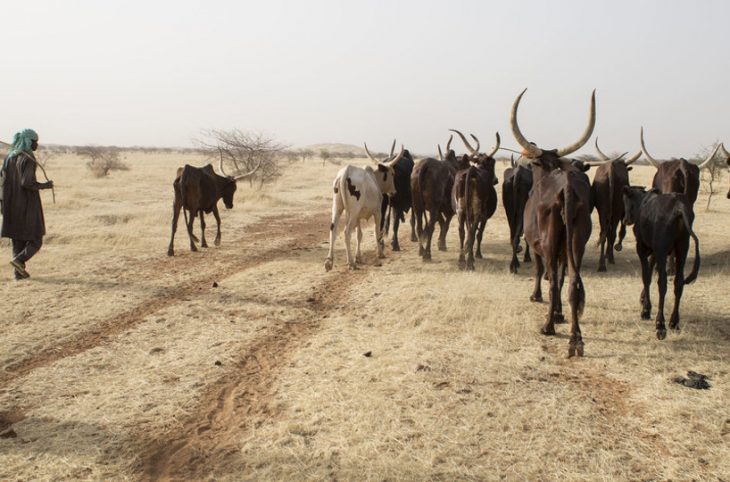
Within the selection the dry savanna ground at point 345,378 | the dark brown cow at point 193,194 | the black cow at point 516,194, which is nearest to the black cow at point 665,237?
the dry savanna ground at point 345,378

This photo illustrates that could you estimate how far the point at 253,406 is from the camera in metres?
4.30

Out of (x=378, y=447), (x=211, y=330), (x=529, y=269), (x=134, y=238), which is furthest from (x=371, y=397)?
(x=134, y=238)

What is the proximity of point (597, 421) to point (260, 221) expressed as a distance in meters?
12.5

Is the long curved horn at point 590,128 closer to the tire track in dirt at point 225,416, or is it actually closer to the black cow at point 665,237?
the black cow at point 665,237

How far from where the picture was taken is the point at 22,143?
27.6ft

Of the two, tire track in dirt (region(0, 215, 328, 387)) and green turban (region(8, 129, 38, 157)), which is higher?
green turban (region(8, 129, 38, 157))

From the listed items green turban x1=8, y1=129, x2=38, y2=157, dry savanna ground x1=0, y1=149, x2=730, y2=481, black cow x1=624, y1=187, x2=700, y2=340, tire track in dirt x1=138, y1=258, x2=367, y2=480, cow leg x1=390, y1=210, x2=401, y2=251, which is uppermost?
green turban x1=8, y1=129, x2=38, y2=157

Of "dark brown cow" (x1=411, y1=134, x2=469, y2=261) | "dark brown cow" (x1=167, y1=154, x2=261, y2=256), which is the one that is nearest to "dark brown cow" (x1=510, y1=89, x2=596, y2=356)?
"dark brown cow" (x1=411, y1=134, x2=469, y2=261)

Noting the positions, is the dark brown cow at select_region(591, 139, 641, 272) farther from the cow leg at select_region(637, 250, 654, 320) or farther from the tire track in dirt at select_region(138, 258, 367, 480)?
the tire track in dirt at select_region(138, 258, 367, 480)

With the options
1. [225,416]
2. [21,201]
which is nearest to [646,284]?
[225,416]

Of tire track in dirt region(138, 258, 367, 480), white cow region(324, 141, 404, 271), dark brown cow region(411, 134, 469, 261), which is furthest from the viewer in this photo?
dark brown cow region(411, 134, 469, 261)

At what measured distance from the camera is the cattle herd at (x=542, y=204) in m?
5.47

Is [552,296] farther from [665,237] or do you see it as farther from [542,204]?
[665,237]

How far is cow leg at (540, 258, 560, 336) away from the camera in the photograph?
5.57m
